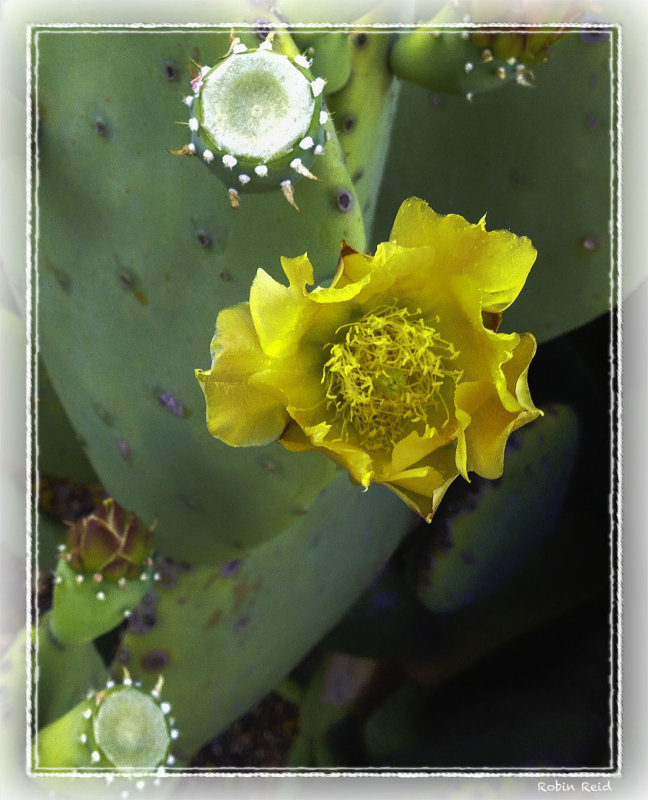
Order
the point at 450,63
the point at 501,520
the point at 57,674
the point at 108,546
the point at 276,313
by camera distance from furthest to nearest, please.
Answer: the point at 501,520, the point at 57,674, the point at 108,546, the point at 450,63, the point at 276,313

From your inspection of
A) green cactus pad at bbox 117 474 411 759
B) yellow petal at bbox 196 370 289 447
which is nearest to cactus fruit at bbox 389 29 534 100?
yellow petal at bbox 196 370 289 447

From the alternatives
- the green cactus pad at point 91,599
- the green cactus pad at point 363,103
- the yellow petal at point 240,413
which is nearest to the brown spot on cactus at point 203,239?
the green cactus pad at point 363,103

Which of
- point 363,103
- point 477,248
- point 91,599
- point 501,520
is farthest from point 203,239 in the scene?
point 501,520

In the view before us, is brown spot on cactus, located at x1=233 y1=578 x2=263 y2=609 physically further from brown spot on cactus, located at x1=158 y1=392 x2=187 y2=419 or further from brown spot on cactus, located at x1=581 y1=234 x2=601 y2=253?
brown spot on cactus, located at x1=581 y1=234 x2=601 y2=253

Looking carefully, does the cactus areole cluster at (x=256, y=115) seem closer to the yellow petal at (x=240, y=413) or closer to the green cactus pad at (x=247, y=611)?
the yellow petal at (x=240, y=413)

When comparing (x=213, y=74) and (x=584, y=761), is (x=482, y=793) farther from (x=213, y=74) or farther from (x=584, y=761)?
(x=213, y=74)

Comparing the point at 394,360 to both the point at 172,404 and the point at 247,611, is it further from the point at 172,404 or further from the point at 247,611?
the point at 247,611

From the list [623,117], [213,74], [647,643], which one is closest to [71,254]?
[213,74]
